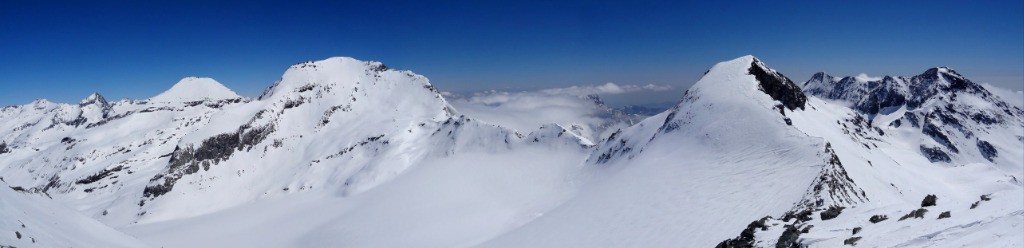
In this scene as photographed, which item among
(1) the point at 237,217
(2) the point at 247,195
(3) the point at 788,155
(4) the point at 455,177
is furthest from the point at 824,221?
(2) the point at 247,195

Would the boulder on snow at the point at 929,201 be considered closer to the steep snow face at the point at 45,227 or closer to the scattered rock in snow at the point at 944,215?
the scattered rock in snow at the point at 944,215

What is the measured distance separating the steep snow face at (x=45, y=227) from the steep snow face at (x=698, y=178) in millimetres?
45881

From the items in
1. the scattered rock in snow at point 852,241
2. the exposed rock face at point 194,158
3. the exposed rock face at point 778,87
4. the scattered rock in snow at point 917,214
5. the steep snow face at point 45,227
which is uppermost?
the exposed rock face at point 194,158

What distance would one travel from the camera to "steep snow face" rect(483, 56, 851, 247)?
5219cm

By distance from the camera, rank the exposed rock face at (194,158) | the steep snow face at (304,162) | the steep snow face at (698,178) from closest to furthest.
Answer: the steep snow face at (698,178), the steep snow face at (304,162), the exposed rock face at (194,158)

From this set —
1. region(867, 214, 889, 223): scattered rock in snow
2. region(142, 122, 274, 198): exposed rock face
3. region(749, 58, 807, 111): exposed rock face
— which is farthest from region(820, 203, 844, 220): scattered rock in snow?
region(142, 122, 274, 198): exposed rock face

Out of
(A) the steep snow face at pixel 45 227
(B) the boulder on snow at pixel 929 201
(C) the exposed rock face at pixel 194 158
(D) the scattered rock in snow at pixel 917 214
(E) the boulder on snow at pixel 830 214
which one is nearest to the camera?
(D) the scattered rock in snow at pixel 917 214

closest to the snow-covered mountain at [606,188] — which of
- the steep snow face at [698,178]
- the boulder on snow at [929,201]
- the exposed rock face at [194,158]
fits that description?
the steep snow face at [698,178]

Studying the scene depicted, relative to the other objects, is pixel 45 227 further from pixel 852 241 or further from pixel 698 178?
pixel 698 178

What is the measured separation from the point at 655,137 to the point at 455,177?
5907 cm

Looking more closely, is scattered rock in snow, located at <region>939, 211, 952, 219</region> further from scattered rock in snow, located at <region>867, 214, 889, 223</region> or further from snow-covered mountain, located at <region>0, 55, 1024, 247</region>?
scattered rock in snow, located at <region>867, 214, 889, 223</region>

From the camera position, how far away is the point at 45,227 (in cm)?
3838

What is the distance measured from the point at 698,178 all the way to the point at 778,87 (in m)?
49.0

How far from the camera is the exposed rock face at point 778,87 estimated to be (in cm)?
10056
